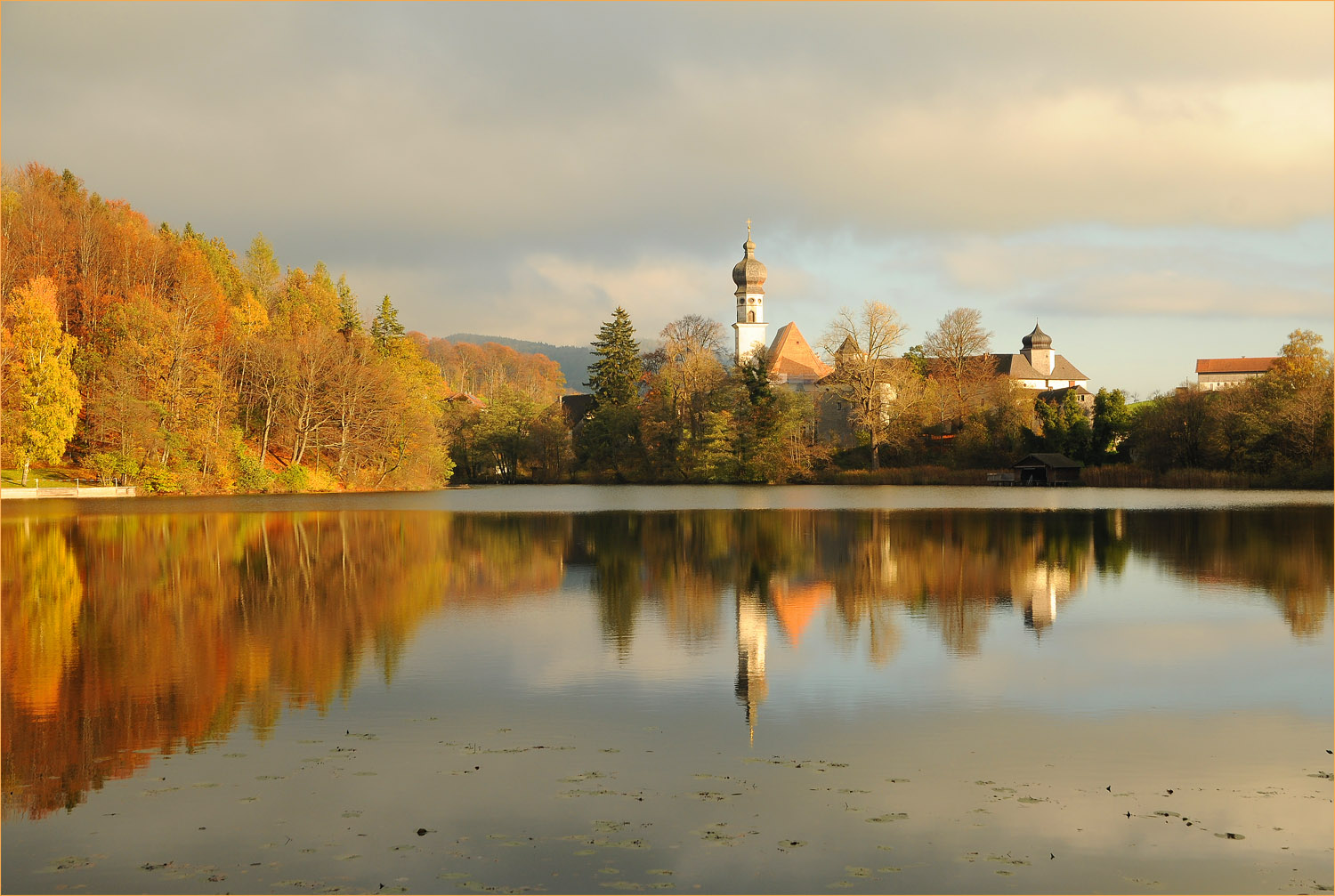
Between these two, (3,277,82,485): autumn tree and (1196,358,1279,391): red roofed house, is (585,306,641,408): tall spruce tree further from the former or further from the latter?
(1196,358,1279,391): red roofed house

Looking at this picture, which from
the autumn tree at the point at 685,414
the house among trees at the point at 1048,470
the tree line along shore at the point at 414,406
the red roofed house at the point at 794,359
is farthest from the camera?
the red roofed house at the point at 794,359

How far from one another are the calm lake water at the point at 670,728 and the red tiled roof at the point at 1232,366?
138 meters

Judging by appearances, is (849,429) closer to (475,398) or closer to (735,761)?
(475,398)

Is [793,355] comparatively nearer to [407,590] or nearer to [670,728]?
[407,590]

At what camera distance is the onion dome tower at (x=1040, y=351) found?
4547 inches

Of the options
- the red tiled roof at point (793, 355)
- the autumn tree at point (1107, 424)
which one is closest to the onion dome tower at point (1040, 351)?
the red tiled roof at point (793, 355)

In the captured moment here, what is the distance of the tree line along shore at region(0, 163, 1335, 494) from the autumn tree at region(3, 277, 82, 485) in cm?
11

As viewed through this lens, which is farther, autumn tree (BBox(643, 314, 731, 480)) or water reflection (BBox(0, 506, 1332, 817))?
autumn tree (BBox(643, 314, 731, 480))

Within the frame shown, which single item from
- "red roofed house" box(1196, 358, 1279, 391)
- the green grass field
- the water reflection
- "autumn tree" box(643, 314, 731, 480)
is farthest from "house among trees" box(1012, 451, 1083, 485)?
"red roofed house" box(1196, 358, 1279, 391)

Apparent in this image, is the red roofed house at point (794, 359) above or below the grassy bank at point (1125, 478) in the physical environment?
above

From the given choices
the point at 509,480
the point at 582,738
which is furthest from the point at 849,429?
the point at 582,738

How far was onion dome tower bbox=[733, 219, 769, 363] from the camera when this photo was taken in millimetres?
106188

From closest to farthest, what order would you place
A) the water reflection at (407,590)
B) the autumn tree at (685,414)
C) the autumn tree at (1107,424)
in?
1. the water reflection at (407,590)
2. the autumn tree at (1107,424)
3. the autumn tree at (685,414)

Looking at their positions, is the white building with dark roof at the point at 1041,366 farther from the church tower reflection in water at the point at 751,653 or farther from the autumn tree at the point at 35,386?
the church tower reflection in water at the point at 751,653
